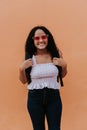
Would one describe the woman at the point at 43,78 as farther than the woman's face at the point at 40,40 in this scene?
No

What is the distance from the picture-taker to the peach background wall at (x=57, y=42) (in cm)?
396

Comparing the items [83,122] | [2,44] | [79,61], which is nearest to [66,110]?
[83,122]

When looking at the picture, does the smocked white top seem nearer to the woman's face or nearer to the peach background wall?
the woman's face

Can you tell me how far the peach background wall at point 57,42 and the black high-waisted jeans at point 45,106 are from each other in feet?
2.85

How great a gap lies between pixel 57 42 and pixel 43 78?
0.94 metres

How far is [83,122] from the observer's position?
13.1ft

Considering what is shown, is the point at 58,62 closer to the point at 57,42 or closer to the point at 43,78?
the point at 43,78

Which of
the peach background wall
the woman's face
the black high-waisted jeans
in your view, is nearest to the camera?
the black high-waisted jeans

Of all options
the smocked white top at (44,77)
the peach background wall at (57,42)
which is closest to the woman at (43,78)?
the smocked white top at (44,77)

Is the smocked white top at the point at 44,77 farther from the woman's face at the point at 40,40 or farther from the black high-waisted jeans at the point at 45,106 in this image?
the woman's face at the point at 40,40

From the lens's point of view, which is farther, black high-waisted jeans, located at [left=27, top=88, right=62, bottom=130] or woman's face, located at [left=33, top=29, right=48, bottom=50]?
woman's face, located at [left=33, top=29, right=48, bottom=50]

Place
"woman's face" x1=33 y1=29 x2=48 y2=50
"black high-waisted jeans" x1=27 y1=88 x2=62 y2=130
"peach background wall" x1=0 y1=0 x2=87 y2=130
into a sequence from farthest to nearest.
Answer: "peach background wall" x1=0 y1=0 x2=87 y2=130 → "woman's face" x1=33 y1=29 x2=48 y2=50 → "black high-waisted jeans" x1=27 y1=88 x2=62 y2=130

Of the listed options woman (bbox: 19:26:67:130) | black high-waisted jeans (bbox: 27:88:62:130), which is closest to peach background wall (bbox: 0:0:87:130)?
woman (bbox: 19:26:67:130)

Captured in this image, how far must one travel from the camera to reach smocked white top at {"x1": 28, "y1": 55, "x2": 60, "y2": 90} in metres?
3.08
